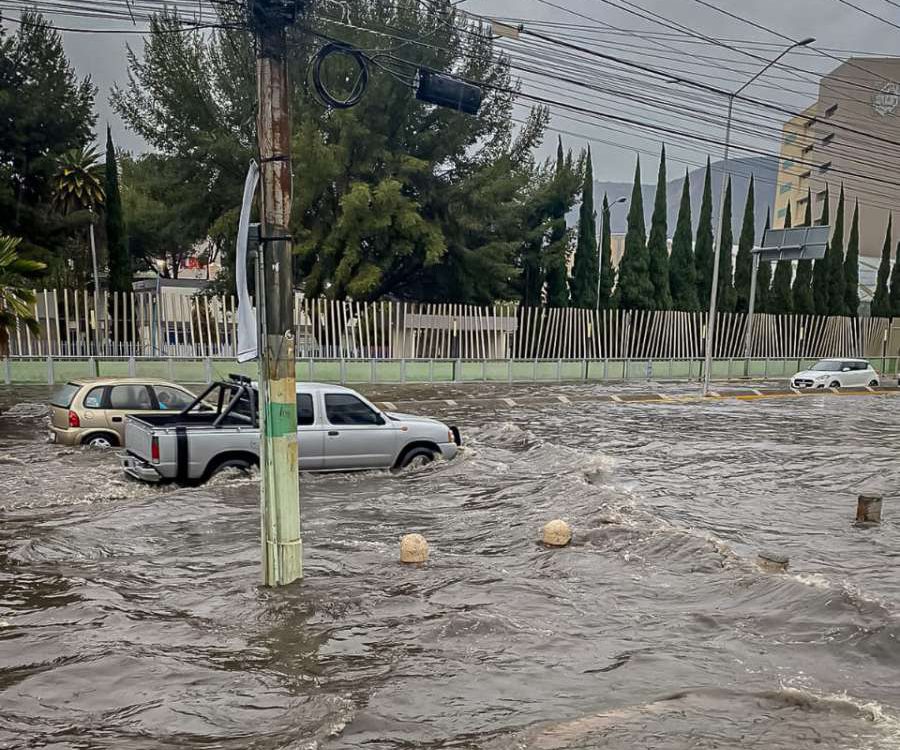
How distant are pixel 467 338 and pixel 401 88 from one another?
11.0 meters

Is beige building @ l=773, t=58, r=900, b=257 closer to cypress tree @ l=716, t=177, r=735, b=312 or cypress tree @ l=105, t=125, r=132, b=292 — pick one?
cypress tree @ l=716, t=177, r=735, b=312

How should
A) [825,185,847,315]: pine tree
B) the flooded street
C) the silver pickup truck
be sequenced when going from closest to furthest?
the flooded street → the silver pickup truck → [825,185,847,315]: pine tree

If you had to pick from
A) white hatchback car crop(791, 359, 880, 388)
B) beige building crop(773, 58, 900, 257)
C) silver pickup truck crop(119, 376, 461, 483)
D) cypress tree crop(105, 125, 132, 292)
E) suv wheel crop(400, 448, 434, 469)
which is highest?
beige building crop(773, 58, 900, 257)

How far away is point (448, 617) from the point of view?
6.64 meters

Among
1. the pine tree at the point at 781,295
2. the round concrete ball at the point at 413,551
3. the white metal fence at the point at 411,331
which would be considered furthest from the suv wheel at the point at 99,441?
the pine tree at the point at 781,295

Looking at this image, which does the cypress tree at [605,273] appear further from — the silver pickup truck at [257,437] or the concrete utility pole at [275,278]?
the concrete utility pole at [275,278]

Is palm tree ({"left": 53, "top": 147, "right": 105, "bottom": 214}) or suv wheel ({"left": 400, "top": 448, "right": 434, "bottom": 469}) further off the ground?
palm tree ({"left": 53, "top": 147, "right": 105, "bottom": 214})

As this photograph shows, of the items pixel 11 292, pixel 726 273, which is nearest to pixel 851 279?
pixel 726 273

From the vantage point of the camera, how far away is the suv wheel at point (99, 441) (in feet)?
43.8

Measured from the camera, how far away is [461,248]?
112 feet

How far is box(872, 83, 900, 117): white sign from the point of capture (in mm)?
65150

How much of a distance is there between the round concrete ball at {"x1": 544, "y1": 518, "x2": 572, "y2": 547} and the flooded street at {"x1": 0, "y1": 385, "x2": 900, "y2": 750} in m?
0.26

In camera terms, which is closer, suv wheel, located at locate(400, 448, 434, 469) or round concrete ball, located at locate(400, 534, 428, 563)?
round concrete ball, located at locate(400, 534, 428, 563)

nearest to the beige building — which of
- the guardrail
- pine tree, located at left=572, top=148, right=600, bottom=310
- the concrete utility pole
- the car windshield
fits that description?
pine tree, located at left=572, top=148, right=600, bottom=310
